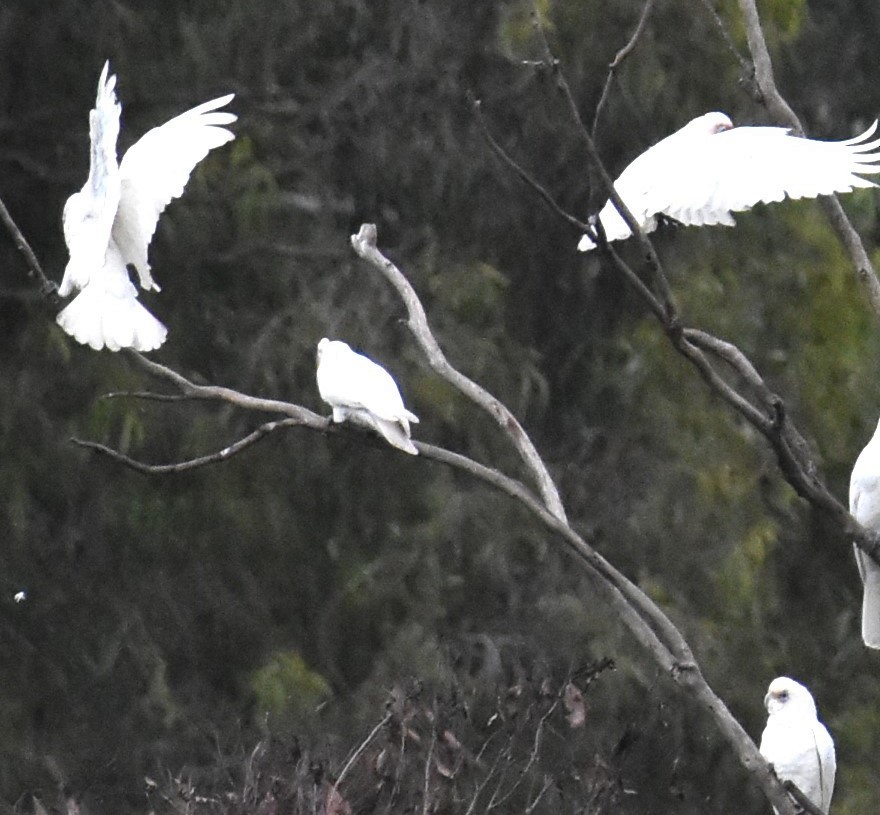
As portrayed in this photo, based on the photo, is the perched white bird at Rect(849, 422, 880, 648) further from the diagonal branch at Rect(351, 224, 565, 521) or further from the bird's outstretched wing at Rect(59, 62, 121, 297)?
the bird's outstretched wing at Rect(59, 62, 121, 297)

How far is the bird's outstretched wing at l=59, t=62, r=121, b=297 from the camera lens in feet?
12.0

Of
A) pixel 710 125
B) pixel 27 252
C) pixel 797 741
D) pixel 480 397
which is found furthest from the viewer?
pixel 797 741

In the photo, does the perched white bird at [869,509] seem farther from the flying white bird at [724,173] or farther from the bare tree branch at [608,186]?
the bare tree branch at [608,186]

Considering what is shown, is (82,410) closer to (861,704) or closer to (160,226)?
(160,226)

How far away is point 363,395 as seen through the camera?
4227 mm

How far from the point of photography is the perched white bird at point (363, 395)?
4.12 metres

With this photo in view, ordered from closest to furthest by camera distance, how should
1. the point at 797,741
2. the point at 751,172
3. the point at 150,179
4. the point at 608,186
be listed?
the point at 608,186
the point at 751,172
the point at 150,179
the point at 797,741

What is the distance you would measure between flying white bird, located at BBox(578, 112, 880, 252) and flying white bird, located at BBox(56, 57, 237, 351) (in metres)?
0.85

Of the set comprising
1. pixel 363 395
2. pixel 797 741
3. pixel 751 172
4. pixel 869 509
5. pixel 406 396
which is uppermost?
pixel 751 172

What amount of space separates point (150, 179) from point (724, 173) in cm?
123

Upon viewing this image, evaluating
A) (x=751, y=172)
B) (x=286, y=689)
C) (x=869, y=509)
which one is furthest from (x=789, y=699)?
(x=286, y=689)

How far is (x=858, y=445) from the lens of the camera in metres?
5.89

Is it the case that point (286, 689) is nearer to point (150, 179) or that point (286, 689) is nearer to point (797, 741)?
point (797, 741)

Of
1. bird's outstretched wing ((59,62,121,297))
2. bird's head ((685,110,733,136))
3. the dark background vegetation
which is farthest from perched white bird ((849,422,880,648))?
bird's outstretched wing ((59,62,121,297))
